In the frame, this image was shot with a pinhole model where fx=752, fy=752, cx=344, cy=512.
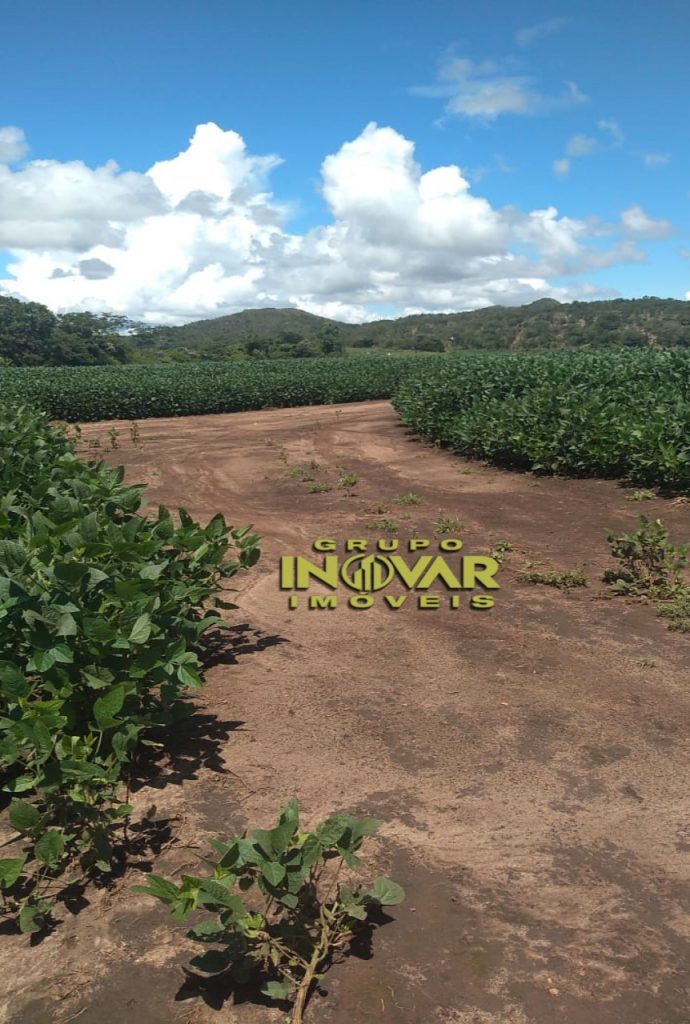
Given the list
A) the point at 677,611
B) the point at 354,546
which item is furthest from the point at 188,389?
the point at 677,611

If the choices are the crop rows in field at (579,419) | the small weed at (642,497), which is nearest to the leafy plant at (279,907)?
the small weed at (642,497)

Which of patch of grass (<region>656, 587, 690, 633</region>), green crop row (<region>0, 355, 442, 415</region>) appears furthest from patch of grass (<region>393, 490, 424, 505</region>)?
green crop row (<region>0, 355, 442, 415</region>)

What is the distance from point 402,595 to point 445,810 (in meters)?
3.09

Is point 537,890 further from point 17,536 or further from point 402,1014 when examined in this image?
point 17,536

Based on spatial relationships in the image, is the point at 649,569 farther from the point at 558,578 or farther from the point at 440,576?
the point at 440,576

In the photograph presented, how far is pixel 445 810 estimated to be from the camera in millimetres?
3246

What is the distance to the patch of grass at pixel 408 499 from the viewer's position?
1036 cm

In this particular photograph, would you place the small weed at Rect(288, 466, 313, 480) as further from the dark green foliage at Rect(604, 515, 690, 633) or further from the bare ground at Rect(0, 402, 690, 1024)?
the dark green foliage at Rect(604, 515, 690, 633)

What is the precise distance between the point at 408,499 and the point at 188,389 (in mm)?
21826

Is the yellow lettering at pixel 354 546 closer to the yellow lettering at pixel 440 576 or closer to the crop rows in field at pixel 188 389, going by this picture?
the yellow lettering at pixel 440 576

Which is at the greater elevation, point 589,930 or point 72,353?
point 72,353

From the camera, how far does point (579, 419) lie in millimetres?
12328

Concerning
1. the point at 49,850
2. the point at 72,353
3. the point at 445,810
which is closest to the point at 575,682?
the point at 445,810

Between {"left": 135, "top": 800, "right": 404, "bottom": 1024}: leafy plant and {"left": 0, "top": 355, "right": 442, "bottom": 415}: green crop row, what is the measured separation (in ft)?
77.4
